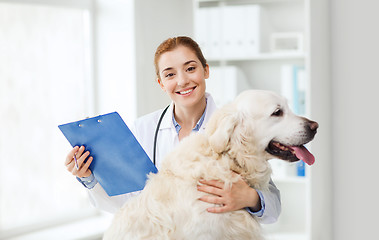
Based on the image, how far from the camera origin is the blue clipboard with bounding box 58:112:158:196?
1614 mm

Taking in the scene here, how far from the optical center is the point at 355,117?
3.44 metres

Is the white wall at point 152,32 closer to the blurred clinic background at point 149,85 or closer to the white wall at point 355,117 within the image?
the blurred clinic background at point 149,85

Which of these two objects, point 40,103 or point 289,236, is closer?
point 40,103

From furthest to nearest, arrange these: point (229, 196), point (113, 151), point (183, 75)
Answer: point (183, 75) < point (113, 151) < point (229, 196)

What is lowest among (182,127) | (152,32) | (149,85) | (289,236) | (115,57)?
(289,236)

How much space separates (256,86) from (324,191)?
0.99 m

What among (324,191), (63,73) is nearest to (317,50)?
(324,191)

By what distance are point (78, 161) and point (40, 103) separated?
1.78 metres

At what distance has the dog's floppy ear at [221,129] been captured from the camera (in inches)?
62.1

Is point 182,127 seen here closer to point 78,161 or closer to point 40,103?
point 78,161

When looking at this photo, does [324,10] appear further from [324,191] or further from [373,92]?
[324,191]

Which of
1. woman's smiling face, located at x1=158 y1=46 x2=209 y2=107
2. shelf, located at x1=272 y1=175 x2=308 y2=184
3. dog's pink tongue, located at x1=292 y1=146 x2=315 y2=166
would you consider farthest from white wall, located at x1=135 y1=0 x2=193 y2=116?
dog's pink tongue, located at x1=292 y1=146 x2=315 y2=166

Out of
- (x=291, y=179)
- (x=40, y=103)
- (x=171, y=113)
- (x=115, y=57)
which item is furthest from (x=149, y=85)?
(x=171, y=113)

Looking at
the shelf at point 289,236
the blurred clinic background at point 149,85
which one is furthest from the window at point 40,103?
the shelf at point 289,236
